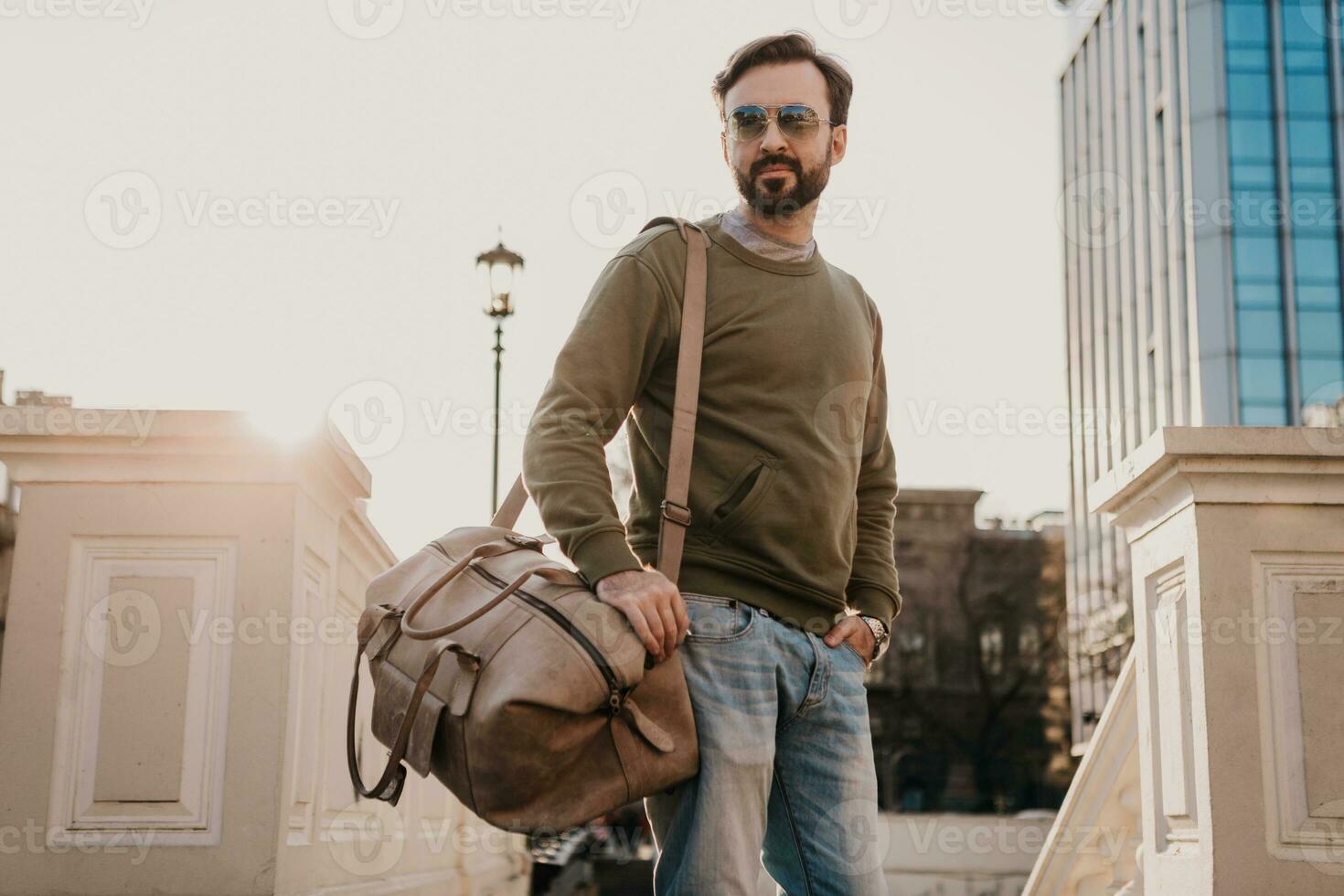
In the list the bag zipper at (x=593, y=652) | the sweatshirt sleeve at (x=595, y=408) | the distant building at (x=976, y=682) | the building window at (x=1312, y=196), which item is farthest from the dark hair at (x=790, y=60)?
the building window at (x=1312, y=196)

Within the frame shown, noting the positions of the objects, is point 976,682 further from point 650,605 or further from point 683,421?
point 650,605

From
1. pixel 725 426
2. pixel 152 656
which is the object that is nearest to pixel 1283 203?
pixel 152 656

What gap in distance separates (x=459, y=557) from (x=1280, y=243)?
178 ft

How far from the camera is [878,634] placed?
3.03 m

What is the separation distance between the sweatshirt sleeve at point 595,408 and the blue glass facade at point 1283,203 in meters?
51.6

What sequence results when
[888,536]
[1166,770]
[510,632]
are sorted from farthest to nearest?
[1166,770]
[888,536]
[510,632]

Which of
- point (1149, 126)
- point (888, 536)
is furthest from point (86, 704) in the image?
point (1149, 126)

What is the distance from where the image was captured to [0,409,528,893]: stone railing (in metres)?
4.65

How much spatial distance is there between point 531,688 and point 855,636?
0.79m

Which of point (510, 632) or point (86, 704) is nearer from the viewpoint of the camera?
point (510, 632)

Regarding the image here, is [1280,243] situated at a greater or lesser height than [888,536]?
greater

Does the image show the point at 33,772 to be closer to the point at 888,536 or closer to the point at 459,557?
the point at 459,557

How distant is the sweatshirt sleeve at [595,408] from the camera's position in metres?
2.62

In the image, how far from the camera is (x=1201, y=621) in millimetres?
4793
